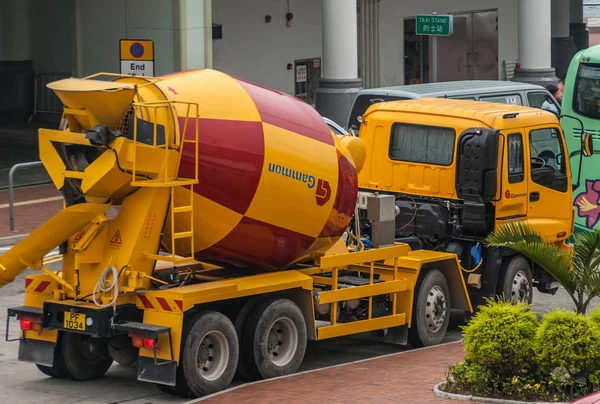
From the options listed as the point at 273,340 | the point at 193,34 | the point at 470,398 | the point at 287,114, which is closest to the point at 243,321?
the point at 273,340

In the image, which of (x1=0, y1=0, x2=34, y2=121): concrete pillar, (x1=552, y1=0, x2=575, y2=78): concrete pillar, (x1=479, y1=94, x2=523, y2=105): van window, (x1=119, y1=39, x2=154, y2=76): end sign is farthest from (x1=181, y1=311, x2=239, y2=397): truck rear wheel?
(x1=552, y1=0, x2=575, y2=78): concrete pillar

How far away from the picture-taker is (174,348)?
40.8 feet

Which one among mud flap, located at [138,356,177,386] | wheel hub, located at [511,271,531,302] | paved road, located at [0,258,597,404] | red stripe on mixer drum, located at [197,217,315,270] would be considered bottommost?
paved road, located at [0,258,597,404]

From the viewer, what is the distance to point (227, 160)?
42.2 ft

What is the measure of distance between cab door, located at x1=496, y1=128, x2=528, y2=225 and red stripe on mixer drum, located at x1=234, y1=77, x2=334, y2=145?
2645mm

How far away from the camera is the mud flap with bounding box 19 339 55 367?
1319 cm

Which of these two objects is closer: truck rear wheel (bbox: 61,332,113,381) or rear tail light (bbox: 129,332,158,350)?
rear tail light (bbox: 129,332,158,350)

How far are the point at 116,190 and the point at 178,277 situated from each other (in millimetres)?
1386

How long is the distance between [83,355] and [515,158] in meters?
5.86

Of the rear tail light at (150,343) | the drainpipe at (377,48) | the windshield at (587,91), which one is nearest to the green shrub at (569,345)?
the rear tail light at (150,343)

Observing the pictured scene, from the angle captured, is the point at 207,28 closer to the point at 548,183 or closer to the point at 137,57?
the point at 137,57

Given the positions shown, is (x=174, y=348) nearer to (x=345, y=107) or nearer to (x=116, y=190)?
(x=116, y=190)

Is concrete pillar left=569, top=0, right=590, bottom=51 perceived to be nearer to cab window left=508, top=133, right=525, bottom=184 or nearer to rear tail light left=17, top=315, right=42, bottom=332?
cab window left=508, top=133, right=525, bottom=184

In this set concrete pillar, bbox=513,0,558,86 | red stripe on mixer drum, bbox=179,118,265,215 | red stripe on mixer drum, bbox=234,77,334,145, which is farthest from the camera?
concrete pillar, bbox=513,0,558,86
